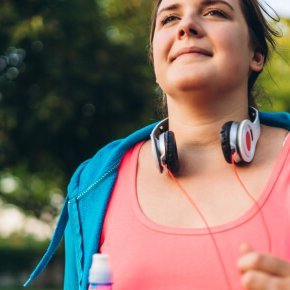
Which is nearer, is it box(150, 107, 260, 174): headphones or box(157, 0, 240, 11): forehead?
box(150, 107, 260, 174): headphones

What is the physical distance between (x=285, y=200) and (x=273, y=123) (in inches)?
15.1

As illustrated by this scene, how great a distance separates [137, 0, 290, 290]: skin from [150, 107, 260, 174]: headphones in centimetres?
4

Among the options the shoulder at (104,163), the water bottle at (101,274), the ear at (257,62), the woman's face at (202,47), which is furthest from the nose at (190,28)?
the water bottle at (101,274)

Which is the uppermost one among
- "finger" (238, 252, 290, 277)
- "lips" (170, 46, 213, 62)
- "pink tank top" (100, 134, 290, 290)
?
"lips" (170, 46, 213, 62)

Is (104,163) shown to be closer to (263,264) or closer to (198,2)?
(198,2)

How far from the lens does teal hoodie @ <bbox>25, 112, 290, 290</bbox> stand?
2.31 meters

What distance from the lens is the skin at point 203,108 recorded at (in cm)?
215

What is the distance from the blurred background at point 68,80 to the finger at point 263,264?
1358 centimetres

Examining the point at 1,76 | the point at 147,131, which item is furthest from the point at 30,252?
the point at 147,131

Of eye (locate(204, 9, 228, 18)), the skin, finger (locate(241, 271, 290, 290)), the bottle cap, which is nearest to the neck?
the skin

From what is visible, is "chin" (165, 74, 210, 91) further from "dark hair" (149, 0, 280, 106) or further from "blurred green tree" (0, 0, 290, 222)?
"blurred green tree" (0, 0, 290, 222)

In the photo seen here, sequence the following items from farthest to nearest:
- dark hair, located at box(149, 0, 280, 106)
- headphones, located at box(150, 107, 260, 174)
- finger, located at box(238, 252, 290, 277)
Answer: dark hair, located at box(149, 0, 280, 106) → headphones, located at box(150, 107, 260, 174) → finger, located at box(238, 252, 290, 277)

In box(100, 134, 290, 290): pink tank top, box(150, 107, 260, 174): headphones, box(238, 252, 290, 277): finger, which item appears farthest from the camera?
box(150, 107, 260, 174): headphones

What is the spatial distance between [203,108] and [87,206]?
478 millimetres
